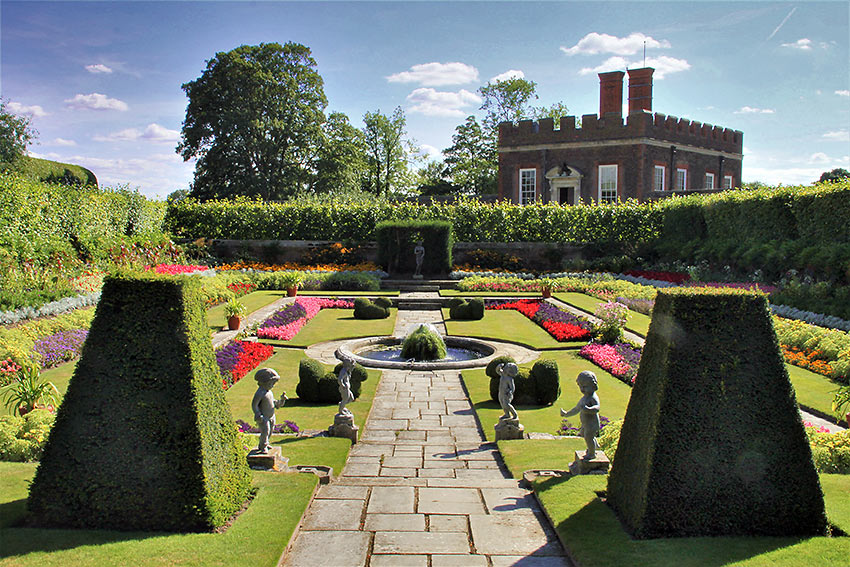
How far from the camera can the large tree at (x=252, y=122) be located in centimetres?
3494

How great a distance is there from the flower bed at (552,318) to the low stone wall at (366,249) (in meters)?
7.50

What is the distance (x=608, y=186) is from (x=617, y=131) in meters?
2.90

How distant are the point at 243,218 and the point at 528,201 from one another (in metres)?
15.0

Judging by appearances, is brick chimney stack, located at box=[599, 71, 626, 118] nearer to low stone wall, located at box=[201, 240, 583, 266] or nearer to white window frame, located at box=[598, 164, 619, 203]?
white window frame, located at box=[598, 164, 619, 203]

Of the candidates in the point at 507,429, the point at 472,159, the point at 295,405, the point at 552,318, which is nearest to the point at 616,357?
the point at 552,318

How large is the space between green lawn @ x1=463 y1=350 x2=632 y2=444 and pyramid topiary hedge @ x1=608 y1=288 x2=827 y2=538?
141 inches

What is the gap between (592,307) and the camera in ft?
55.2

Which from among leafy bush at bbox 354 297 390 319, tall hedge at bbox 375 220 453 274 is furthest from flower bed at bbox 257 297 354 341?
tall hedge at bbox 375 220 453 274

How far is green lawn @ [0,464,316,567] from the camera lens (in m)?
3.57

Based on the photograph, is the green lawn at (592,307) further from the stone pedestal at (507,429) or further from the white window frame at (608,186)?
the white window frame at (608,186)

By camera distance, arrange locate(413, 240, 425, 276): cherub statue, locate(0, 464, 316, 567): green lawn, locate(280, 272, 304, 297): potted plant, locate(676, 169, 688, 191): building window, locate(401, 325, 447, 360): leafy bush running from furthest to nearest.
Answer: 1. locate(676, 169, 688, 191): building window
2. locate(413, 240, 425, 276): cherub statue
3. locate(280, 272, 304, 297): potted plant
4. locate(401, 325, 447, 360): leafy bush
5. locate(0, 464, 316, 567): green lawn

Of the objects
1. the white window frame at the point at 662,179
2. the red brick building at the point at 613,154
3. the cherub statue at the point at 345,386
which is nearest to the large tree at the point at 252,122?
the red brick building at the point at 613,154

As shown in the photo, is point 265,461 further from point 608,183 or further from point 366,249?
point 608,183

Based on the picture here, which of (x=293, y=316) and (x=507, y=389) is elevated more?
(x=507, y=389)
